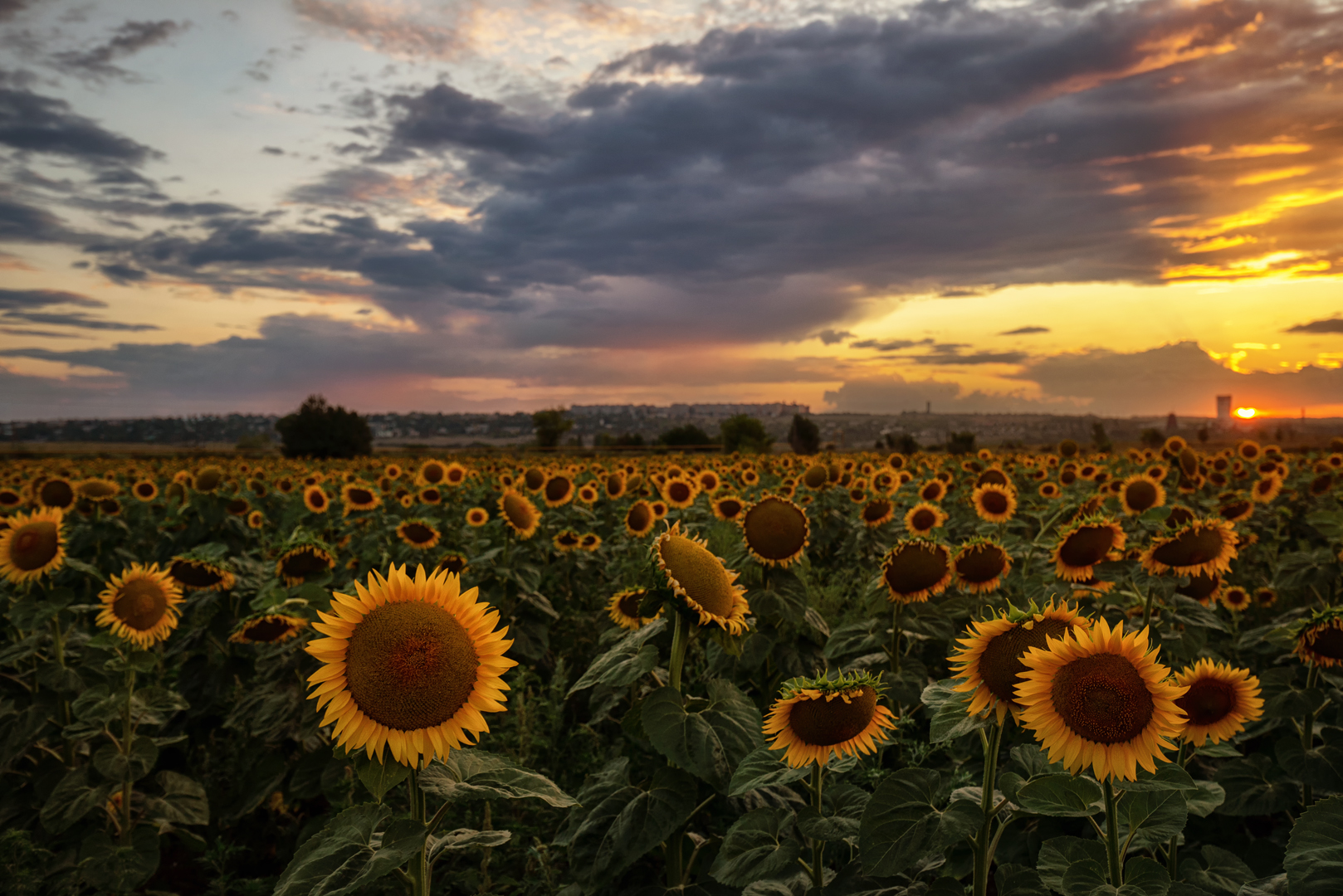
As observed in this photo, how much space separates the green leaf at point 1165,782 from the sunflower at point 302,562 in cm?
480

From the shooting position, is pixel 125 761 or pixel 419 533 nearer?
pixel 125 761

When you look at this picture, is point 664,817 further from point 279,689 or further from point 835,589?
point 835,589

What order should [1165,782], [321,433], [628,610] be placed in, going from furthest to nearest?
[321,433] < [628,610] < [1165,782]

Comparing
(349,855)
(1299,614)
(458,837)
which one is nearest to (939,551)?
(458,837)

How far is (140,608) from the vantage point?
4.38 m

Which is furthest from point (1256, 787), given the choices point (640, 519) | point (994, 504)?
point (640, 519)

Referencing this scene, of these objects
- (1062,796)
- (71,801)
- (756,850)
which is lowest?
(71,801)

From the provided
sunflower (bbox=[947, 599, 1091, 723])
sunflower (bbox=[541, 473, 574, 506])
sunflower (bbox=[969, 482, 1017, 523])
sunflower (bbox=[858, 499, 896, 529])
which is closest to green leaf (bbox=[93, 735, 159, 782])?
sunflower (bbox=[947, 599, 1091, 723])

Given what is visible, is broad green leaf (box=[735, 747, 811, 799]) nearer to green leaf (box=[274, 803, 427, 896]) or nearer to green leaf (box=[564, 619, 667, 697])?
green leaf (box=[564, 619, 667, 697])

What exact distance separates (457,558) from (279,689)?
221 cm

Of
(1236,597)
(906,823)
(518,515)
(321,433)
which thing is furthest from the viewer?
(321,433)

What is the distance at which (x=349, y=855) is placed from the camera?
1.90 metres

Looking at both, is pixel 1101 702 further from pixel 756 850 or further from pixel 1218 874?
pixel 1218 874

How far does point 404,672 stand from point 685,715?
1136mm
